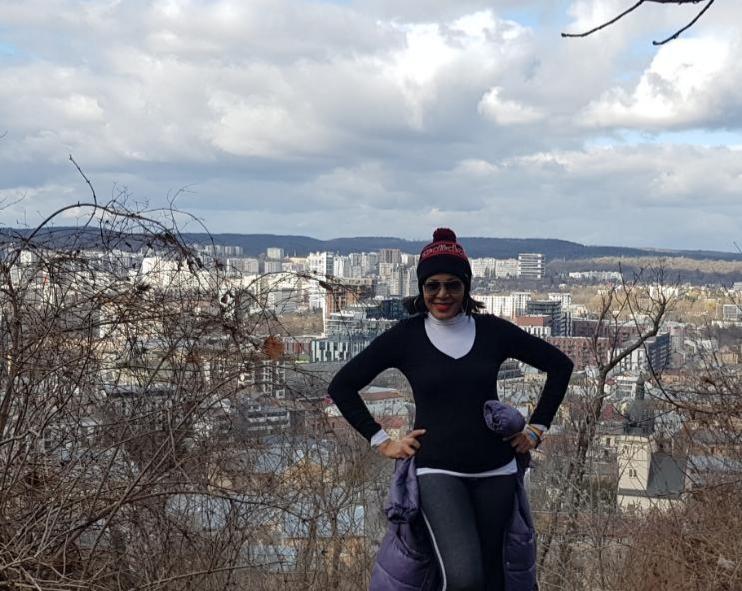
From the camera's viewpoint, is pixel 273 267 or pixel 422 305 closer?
pixel 422 305

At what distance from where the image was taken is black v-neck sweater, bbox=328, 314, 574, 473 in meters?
2.72

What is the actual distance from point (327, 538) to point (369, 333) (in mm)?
1445

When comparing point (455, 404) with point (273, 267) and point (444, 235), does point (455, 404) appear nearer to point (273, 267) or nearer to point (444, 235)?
point (444, 235)

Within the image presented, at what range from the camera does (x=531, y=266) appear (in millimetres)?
62281

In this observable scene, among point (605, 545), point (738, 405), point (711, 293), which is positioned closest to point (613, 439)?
point (711, 293)

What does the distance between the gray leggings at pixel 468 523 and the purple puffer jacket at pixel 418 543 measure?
0.10 feet

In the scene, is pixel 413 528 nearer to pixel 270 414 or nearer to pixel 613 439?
pixel 270 414

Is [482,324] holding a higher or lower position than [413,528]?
higher

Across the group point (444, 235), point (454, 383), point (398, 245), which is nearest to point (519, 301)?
point (398, 245)

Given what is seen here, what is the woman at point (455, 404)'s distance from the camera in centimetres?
265

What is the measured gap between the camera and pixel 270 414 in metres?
4.79

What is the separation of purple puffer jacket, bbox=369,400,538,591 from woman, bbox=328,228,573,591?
0.03 m

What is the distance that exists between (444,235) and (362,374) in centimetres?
54

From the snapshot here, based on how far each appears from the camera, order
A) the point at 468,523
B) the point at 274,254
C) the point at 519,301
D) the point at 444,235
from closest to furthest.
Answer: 1. the point at 468,523
2. the point at 444,235
3. the point at 274,254
4. the point at 519,301
